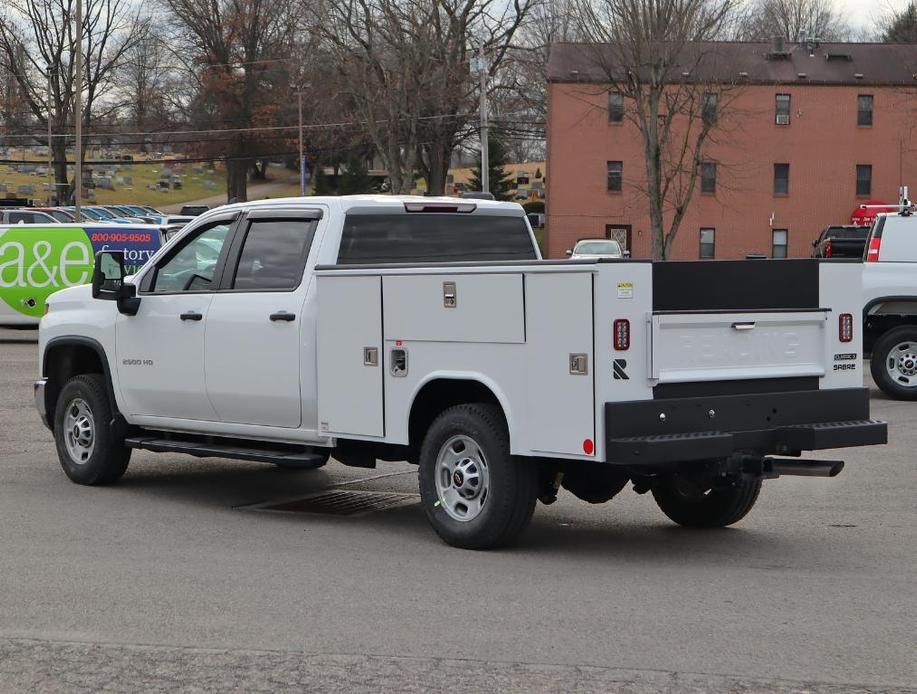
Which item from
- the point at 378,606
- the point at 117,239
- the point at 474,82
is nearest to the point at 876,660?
the point at 378,606

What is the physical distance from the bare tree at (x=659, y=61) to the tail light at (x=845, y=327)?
3974cm

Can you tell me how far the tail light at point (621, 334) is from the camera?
7449mm

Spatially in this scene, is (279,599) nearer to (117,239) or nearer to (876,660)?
(876,660)

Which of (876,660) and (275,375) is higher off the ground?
(275,375)

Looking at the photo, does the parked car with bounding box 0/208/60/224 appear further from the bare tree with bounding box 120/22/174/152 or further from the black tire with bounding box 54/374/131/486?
the black tire with bounding box 54/374/131/486

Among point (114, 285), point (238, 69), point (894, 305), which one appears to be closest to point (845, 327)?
point (114, 285)

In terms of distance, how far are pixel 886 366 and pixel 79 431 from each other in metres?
10.1

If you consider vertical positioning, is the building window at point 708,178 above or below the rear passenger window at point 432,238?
above

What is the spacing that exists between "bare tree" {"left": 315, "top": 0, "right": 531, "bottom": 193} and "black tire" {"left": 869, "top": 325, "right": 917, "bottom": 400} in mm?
48638

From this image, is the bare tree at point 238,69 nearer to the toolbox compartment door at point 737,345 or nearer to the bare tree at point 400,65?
the bare tree at point 400,65

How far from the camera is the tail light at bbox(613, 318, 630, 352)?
745 cm

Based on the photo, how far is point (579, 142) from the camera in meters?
63.4

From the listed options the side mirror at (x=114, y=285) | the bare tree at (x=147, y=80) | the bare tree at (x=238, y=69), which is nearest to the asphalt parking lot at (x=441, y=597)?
the side mirror at (x=114, y=285)

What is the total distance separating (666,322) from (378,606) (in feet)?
7.07
